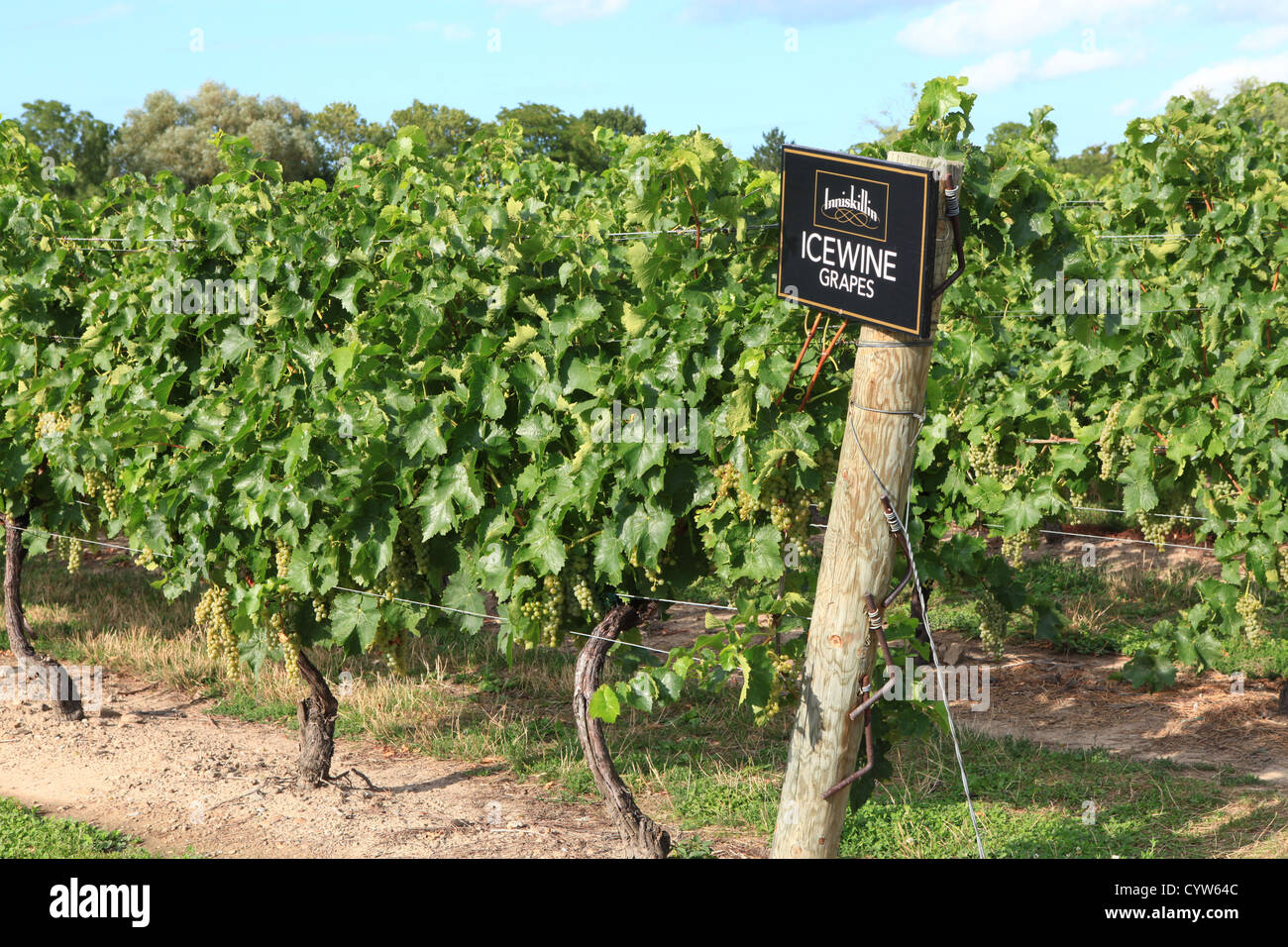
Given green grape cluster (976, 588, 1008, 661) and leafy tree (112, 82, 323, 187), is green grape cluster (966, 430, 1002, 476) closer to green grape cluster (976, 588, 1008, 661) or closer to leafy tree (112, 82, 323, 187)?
green grape cluster (976, 588, 1008, 661)

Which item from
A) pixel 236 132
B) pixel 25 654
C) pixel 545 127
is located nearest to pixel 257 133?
pixel 236 132

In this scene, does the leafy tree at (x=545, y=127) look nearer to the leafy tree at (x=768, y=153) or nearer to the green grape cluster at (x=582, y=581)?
the leafy tree at (x=768, y=153)

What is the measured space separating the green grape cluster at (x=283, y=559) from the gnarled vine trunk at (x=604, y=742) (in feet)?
4.47

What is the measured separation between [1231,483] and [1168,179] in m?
1.84

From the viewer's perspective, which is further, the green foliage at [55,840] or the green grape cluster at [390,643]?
the green foliage at [55,840]

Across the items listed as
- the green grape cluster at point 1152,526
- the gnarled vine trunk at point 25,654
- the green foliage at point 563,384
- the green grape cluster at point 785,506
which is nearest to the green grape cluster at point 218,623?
the green foliage at point 563,384

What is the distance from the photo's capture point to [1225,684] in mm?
8039

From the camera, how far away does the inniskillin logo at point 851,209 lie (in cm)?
307

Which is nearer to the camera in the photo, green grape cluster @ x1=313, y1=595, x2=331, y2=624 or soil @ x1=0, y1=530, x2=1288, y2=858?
green grape cluster @ x1=313, y1=595, x2=331, y2=624

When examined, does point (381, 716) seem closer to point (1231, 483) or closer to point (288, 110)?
point (1231, 483)

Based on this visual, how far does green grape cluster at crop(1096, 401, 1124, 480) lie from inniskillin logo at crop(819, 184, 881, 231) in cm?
387

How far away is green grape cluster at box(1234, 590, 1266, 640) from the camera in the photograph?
6594 millimetres

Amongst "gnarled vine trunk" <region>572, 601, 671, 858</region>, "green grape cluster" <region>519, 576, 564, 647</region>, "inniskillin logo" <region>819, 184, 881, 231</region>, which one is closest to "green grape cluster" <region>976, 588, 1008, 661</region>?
"gnarled vine trunk" <region>572, 601, 671, 858</region>

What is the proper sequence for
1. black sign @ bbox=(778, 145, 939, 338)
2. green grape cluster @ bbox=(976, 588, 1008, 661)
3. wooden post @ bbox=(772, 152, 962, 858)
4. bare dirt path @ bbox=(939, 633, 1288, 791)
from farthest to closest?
1. bare dirt path @ bbox=(939, 633, 1288, 791)
2. green grape cluster @ bbox=(976, 588, 1008, 661)
3. wooden post @ bbox=(772, 152, 962, 858)
4. black sign @ bbox=(778, 145, 939, 338)
